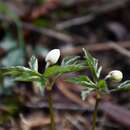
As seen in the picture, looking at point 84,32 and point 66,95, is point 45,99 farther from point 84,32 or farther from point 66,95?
point 84,32

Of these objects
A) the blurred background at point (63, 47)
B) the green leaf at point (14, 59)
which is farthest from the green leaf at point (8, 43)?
the green leaf at point (14, 59)

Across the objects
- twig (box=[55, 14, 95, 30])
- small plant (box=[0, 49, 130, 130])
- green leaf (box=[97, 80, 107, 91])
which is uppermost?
twig (box=[55, 14, 95, 30])

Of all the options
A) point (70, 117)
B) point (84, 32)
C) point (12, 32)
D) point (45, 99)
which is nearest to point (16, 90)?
point (45, 99)

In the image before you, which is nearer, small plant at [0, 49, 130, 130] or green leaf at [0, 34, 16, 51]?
small plant at [0, 49, 130, 130]

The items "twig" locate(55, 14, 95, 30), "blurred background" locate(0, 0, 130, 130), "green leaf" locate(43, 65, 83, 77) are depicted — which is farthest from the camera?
"twig" locate(55, 14, 95, 30)

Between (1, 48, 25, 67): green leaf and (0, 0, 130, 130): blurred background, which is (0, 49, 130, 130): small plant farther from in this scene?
(1, 48, 25, 67): green leaf

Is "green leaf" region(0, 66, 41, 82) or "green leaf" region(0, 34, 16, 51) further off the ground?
"green leaf" region(0, 34, 16, 51)

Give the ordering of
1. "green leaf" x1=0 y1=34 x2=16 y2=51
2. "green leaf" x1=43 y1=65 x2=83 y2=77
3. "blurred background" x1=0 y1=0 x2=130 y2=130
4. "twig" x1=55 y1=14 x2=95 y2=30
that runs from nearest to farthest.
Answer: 1. "green leaf" x1=43 y1=65 x2=83 y2=77
2. "blurred background" x1=0 y1=0 x2=130 y2=130
3. "green leaf" x1=0 y1=34 x2=16 y2=51
4. "twig" x1=55 y1=14 x2=95 y2=30

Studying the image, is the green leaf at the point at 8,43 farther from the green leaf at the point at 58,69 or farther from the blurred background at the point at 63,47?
the green leaf at the point at 58,69

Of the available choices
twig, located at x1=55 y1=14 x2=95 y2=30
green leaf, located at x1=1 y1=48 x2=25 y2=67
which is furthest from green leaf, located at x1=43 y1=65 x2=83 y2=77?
twig, located at x1=55 y1=14 x2=95 y2=30

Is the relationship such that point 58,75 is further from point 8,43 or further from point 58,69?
point 8,43

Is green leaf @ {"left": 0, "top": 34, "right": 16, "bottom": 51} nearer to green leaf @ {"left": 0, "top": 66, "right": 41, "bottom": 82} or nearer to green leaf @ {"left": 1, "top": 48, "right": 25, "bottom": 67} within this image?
green leaf @ {"left": 1, "top": 48, "right": 25, "bottom": 67}
